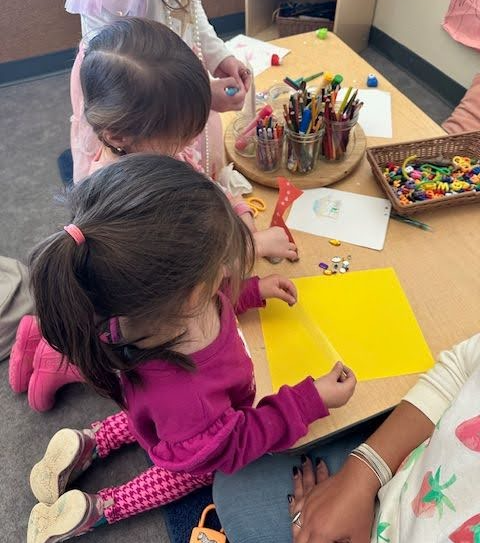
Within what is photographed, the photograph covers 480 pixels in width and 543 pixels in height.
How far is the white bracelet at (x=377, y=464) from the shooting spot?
0.66 m

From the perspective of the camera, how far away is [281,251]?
0.84 m

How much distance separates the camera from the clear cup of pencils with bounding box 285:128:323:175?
2.98 ft

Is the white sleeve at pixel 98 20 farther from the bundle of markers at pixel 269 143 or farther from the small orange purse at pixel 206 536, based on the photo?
the small orange purse at pixel 206 536

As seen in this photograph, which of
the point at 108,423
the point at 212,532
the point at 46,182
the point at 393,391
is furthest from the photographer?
the point at 46,182

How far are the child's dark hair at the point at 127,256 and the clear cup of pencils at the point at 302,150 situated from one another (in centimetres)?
41

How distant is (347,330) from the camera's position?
0.75 metres

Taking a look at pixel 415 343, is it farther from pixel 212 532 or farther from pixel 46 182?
pixel 46 182

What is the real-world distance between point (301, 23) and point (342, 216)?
1.94 metres

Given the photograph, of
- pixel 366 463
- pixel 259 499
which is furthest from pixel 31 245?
pixel 366 463

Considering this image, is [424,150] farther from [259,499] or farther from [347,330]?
[259,499]

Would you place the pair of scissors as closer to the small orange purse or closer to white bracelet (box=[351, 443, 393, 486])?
white bracelet (box=[351, 443, 393, 486])

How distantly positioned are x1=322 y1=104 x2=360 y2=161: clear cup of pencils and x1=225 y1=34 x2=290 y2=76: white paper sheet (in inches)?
15.6

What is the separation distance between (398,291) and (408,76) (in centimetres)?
207

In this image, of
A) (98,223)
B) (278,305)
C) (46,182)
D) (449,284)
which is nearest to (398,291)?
(449,284)
